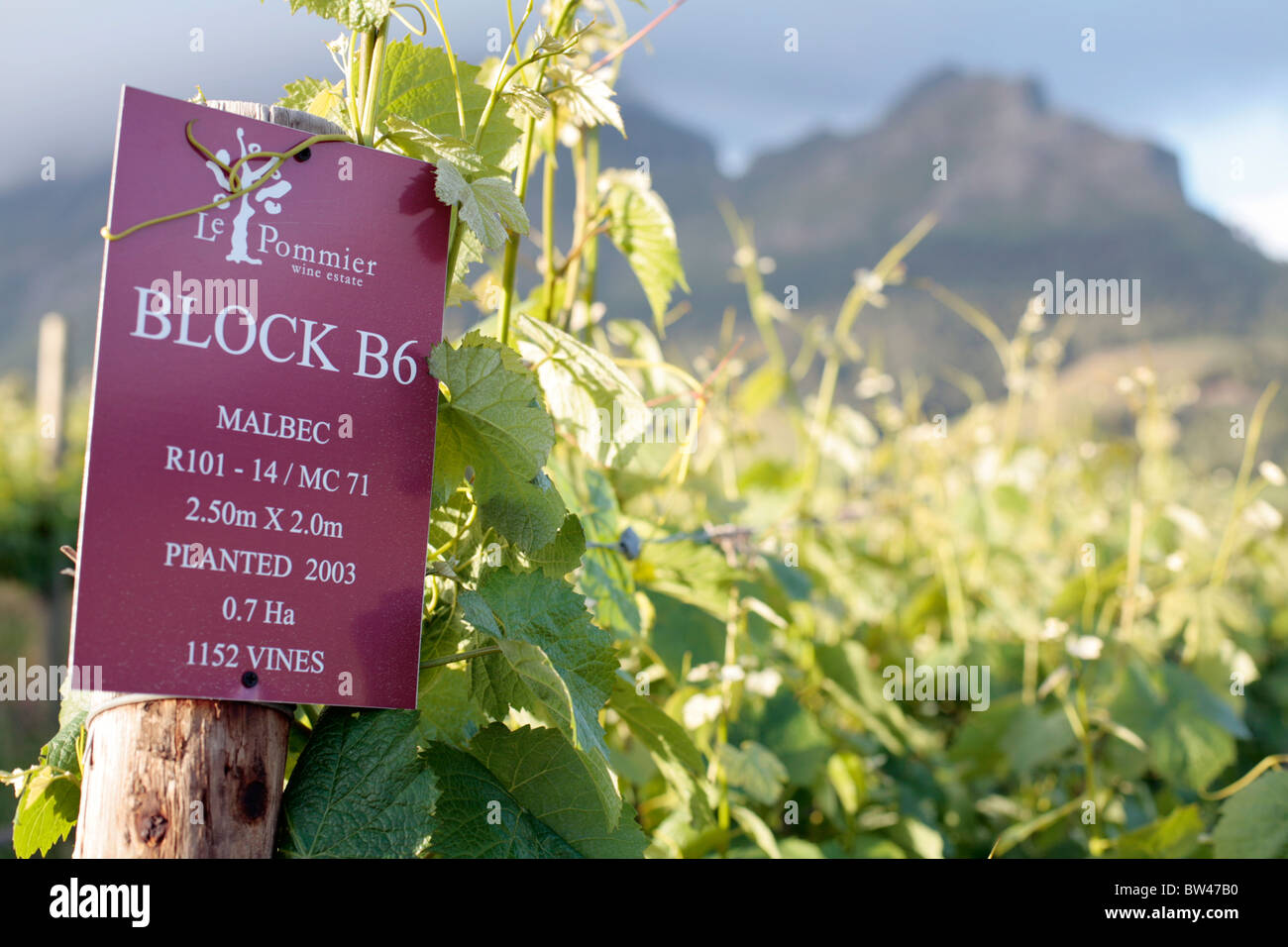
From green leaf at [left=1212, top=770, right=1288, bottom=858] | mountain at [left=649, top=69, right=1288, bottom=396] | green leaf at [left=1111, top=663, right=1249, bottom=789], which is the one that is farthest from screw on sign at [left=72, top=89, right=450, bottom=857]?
mountain at [left=649, top=69, right=1288, bottom=396]

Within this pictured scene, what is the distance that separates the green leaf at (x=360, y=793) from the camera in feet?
1.87

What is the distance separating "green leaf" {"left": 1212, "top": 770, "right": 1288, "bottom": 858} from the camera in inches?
38.4

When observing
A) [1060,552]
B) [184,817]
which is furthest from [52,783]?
[1060,552]

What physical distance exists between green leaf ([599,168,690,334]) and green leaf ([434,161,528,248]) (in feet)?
0.87

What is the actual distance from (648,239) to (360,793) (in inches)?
21.5

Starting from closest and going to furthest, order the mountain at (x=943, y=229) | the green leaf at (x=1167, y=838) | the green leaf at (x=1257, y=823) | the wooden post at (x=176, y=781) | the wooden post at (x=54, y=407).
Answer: the wooden post at (x=176, y=781)
the green leaf at (x=1257, y=823)
the green leaf at (x=1167, y=838)
the wooden post at (x=54, y=407)
the mountain at (x=943, y=229)

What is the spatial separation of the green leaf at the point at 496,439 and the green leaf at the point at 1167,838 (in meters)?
0.97

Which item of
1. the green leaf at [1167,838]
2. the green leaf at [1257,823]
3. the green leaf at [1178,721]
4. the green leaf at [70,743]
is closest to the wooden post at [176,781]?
the green leaf at [70,743]

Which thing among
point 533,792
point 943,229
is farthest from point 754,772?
point 943,229

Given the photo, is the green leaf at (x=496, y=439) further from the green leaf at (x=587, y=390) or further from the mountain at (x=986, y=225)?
the mountain at (x=986, y=225)

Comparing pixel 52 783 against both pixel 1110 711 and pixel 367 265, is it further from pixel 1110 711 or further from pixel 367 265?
pixel 1110 711

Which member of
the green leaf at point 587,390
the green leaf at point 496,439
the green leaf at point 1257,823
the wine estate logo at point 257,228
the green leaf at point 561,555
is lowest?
the green leaf at point 1257,823

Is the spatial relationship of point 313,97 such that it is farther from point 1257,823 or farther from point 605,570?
point 1257,823

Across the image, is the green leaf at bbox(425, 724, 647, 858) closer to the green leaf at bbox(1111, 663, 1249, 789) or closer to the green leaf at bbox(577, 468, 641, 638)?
the green leaf at bbox(577, 468, 641, 638)
